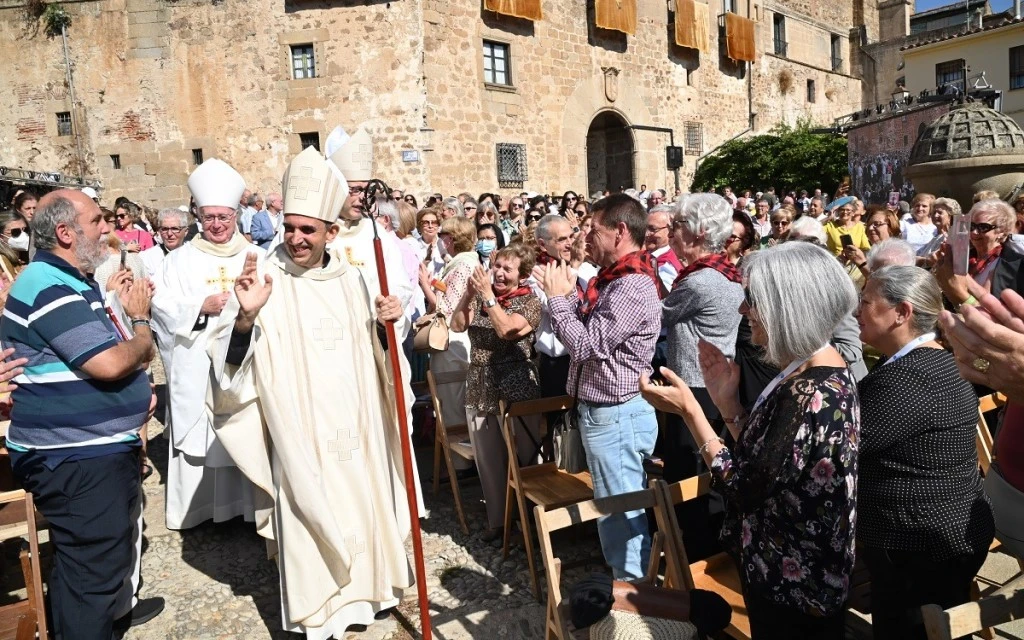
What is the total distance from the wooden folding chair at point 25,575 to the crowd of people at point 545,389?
102mm

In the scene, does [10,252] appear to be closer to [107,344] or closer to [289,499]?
[107,344]

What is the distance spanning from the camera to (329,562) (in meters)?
3.43

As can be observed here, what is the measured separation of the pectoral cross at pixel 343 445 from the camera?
3537mm

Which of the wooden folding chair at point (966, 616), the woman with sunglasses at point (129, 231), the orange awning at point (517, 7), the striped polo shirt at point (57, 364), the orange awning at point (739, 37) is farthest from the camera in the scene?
the orange awning at point (739, 37)

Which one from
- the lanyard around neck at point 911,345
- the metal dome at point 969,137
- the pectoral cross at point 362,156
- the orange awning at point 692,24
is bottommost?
the lanyard around neck at point 911,345

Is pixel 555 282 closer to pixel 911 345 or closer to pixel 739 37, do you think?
pixel 911 345

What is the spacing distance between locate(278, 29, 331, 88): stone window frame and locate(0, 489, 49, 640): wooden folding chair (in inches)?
615

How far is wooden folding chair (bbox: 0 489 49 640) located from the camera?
282 centimetres

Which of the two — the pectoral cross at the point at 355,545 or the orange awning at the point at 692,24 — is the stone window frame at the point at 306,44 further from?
the pectoral cross at the point at 355,545

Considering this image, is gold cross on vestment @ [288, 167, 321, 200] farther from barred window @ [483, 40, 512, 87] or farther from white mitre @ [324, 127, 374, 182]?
barred window @ [483, 40, 512, 87]

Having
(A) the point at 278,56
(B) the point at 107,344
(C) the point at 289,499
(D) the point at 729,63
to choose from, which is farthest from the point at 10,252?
(D) the point at 729,63

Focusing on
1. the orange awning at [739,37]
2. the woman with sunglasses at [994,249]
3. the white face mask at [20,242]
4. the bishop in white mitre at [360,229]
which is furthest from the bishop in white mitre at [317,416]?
the orange awning at [739,37]

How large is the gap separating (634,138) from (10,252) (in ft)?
61.5

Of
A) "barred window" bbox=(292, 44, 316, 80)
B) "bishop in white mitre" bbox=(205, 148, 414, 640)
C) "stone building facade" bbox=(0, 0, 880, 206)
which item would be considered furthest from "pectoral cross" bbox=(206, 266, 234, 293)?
"barred window" bbox=(292, 44, 316, 80)
